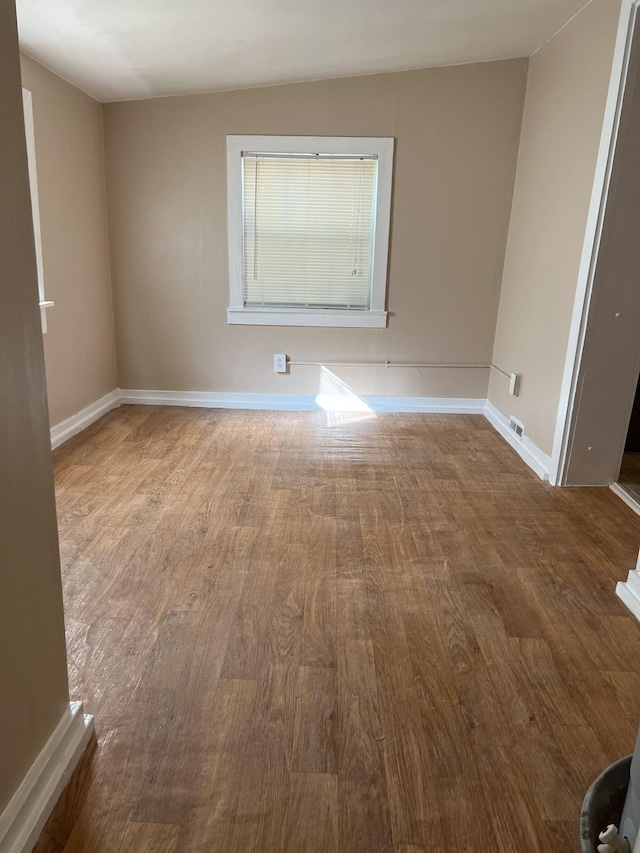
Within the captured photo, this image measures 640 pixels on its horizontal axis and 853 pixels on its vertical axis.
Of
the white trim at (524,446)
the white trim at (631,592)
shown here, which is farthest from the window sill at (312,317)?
the white trim at (631,592)

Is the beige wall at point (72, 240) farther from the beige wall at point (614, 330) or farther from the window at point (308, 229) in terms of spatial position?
the beige wall at point (614, 330)

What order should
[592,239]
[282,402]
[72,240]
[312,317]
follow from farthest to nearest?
[282,402]
[312,317]
[72,240]
[592,239]

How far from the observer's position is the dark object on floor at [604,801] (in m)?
1.20

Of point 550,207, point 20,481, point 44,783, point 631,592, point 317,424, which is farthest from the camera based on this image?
point 317,424

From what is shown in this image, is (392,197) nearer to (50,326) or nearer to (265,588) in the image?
(50,326)

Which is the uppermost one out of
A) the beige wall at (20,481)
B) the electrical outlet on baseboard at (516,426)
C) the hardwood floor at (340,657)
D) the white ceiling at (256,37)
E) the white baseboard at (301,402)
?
the white ceiling at (256,37)

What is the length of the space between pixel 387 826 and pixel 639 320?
8.30 feet

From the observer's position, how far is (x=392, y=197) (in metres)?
4.10

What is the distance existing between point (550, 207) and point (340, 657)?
2842 millimetres

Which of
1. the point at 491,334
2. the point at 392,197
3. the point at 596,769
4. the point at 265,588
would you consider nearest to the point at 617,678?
the point at 596,769

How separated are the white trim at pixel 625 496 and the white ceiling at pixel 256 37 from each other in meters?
2.45

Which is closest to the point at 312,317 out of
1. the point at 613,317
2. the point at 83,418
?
the point at 83,418

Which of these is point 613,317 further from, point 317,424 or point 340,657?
point 340,657

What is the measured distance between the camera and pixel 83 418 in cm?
390
